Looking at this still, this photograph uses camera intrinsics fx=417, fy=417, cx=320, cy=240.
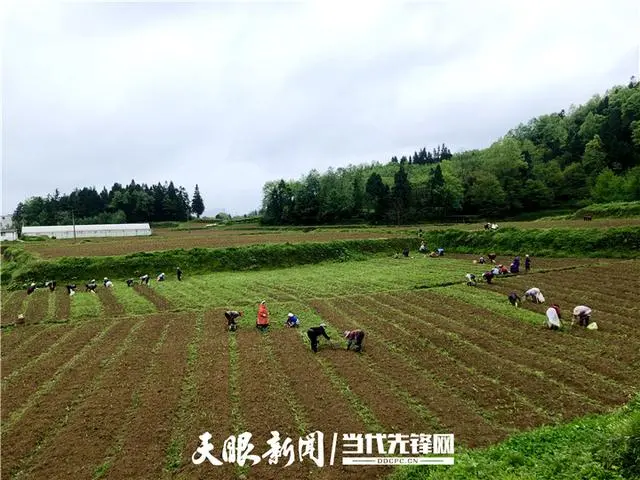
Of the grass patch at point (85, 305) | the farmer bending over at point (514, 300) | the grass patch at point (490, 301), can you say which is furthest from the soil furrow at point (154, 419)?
the farmer bending over at point (514, 300)

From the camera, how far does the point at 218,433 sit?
1170cm

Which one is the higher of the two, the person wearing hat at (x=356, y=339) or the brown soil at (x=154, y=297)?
the brown soil at (x=154, y=297)

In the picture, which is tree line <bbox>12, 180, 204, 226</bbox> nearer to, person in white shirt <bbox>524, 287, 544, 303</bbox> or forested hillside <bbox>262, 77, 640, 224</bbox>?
forested hillside <bbox>262, 77, 640, 224</bbox>

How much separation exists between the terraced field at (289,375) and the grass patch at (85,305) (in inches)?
7.5

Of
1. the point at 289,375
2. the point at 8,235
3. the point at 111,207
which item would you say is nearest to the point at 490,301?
the point at 289,375

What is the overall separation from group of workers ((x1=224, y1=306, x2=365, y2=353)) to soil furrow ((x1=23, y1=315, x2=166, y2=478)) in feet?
14.7

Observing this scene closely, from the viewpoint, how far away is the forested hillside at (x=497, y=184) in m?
83.6

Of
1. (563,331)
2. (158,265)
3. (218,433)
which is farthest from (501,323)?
(158,265)

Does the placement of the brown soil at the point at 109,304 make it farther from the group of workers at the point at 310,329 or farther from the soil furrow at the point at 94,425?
the soil furrow at the point at 94,425

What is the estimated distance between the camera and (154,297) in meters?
30.1

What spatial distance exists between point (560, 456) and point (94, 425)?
12301 millimetres

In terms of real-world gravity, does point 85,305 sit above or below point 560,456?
above

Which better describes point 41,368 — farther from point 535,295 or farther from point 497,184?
point 497,184

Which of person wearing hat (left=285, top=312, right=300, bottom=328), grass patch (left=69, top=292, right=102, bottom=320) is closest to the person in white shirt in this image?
person wearing hat (left=285, top=312, right=300, bottom=328)
